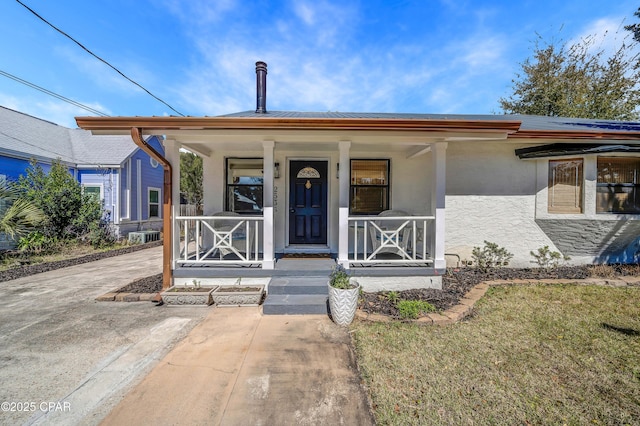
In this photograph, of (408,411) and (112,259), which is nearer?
(408,411)

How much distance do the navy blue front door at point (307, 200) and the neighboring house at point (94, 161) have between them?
8640mm

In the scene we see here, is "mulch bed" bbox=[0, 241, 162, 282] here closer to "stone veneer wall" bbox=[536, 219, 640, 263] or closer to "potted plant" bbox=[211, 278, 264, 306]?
"potted plant" bbox=[211, 278, 264, 306]

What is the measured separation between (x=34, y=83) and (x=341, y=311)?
13.6 metres

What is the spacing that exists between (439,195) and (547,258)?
3.21m

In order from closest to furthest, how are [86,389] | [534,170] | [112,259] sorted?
[86,389]
[534,170]
[112,259]

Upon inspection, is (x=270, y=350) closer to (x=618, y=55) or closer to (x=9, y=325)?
(x=9, y=325)

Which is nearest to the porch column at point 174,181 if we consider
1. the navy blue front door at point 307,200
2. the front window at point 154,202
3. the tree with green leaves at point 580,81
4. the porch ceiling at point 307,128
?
the porch ceiling at point 307,128

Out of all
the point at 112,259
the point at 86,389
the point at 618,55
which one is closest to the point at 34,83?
the point at 112,259

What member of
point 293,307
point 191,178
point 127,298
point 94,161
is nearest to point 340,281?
point 293,307

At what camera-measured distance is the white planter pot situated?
3428 millimetres

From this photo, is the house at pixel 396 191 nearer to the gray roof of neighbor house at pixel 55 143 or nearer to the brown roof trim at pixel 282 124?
the brown roof trim at pixel 282 124

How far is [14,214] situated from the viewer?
6.68 meters

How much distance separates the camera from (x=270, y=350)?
2891 mm

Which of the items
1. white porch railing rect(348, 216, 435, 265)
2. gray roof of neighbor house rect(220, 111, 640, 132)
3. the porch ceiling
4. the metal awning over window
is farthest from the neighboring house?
the metal awning over window
